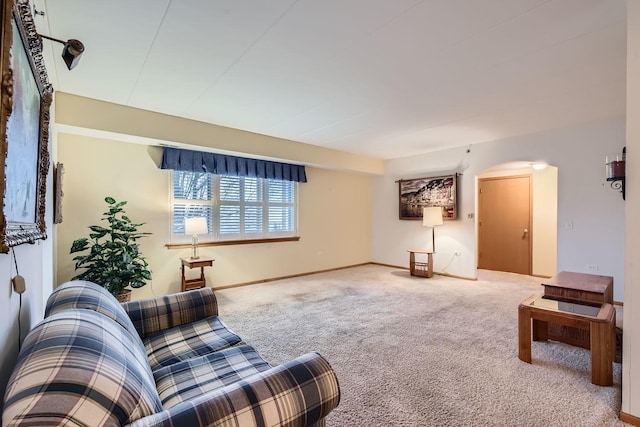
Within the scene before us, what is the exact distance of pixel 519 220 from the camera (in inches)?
232

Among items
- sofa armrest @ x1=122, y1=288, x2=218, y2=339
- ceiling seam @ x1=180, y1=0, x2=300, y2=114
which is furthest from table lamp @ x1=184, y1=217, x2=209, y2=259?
sofa armrest @ x1=122, y1=288, x2=218, y2=339

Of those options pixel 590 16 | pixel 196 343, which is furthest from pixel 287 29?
pixel 196 343

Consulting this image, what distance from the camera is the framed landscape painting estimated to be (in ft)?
17.9

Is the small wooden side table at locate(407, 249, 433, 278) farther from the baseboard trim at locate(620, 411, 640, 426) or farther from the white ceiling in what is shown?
the baseboard trim at locate(620, 411, 640, 426)

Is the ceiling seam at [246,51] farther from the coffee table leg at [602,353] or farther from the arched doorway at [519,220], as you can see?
the arched doorway at [519,220]

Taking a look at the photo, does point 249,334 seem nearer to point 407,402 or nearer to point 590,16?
point 407,402

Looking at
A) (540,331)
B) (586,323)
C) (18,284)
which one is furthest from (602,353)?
(18,284)

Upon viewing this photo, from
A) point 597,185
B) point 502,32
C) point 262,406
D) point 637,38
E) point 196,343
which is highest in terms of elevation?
point 502,32

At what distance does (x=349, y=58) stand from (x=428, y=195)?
4.09m

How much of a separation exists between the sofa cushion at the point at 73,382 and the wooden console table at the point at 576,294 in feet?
10.3

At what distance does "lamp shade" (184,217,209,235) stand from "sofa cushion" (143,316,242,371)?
2220mm

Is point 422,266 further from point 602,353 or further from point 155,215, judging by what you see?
point 155,215

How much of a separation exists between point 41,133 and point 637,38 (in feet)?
10.5

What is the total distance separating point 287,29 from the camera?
6.48ft
